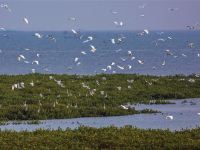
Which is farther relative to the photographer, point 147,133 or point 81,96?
point 81,96

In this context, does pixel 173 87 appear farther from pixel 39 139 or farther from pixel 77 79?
pixel 39 139

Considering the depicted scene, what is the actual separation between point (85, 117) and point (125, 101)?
6.10 metres

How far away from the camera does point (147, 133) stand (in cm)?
2766

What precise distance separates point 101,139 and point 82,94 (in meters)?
16.7

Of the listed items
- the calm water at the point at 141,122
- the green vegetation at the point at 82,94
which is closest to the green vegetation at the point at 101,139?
the calm water at the point at 141,122

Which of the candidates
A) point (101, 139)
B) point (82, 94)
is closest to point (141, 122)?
point (101, 139)

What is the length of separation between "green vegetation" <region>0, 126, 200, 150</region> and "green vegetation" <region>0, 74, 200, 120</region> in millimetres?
8276

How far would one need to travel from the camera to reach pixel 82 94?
142 ft

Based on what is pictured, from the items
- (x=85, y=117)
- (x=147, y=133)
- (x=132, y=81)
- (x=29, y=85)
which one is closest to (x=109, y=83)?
(x=132, y=81)

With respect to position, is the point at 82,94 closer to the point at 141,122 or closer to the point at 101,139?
the point at 141,122

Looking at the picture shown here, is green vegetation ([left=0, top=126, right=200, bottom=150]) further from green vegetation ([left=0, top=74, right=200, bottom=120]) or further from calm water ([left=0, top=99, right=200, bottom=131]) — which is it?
green vegetation ([left=0, top=74, right=200, bottom=120])

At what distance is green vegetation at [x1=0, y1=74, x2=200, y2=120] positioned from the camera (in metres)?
36.8

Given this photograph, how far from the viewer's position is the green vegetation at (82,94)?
36844 mm

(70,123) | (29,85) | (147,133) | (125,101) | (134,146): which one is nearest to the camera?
(134,146)
